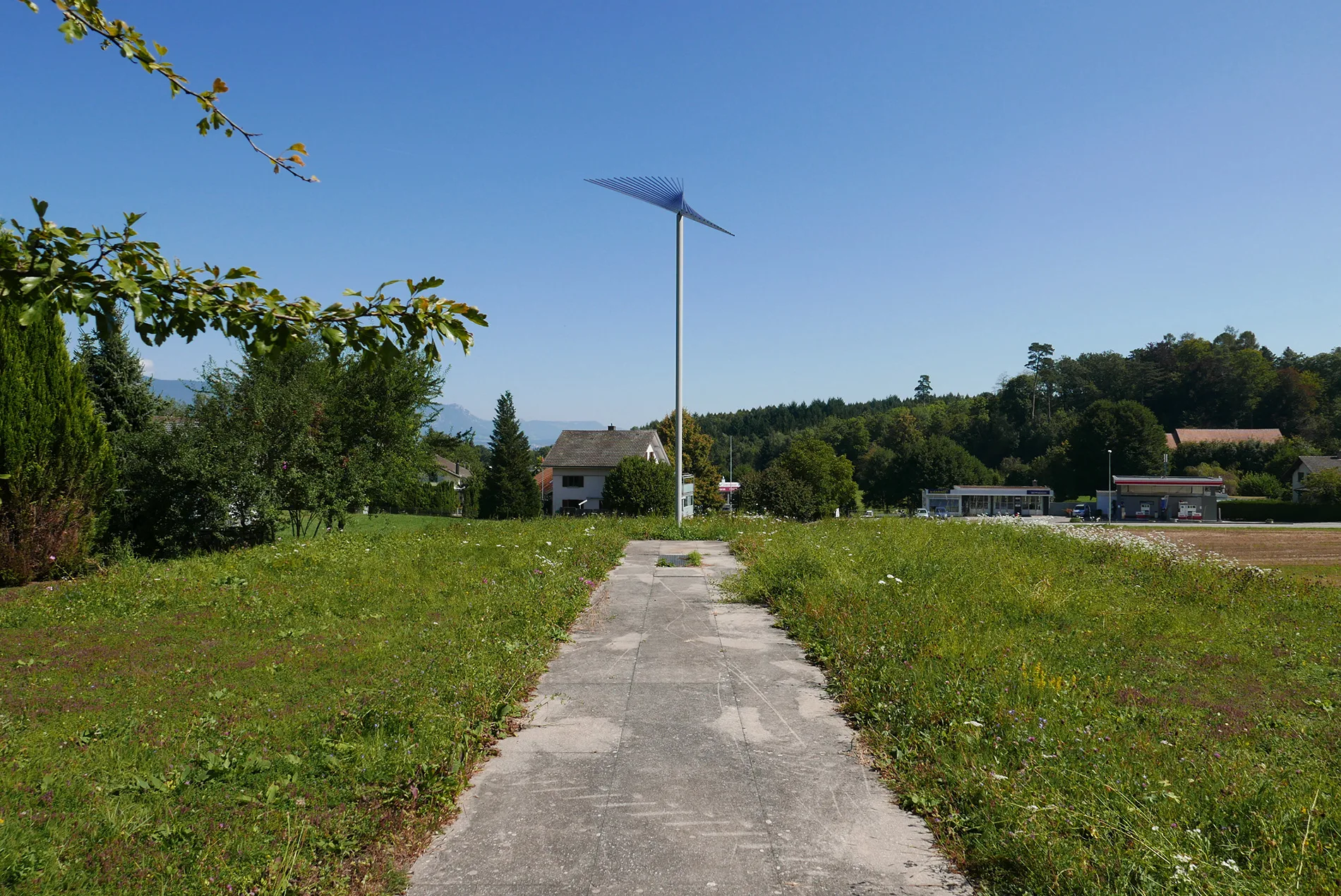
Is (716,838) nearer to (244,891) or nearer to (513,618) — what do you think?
(244,891)

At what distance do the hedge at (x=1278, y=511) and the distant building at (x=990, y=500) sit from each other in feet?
49.1

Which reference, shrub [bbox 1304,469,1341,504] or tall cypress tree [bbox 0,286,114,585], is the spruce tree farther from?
shrub [bbox 1304,469,1341,504]

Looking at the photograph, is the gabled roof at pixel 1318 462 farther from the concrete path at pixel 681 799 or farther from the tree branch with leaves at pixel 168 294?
the tree branch with leaves at pixel 168 294

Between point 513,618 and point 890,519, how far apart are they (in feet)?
47.9

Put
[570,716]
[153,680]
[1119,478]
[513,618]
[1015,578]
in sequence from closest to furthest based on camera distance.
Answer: [570,716] → [153,680] → [513,618] → [1015,578] → [1119,478]

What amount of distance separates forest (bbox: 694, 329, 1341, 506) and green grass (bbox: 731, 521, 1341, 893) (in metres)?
73.4

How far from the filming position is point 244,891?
304 cm

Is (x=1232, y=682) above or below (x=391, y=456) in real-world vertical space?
below

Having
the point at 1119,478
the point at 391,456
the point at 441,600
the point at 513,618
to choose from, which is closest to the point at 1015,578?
the point at 513,618

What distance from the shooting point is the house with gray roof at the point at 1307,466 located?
6506 centimetres

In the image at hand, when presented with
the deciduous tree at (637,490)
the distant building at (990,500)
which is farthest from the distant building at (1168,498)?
the deciduous tree at (637,490)

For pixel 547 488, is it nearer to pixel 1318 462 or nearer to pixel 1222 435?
pixel 1318 462

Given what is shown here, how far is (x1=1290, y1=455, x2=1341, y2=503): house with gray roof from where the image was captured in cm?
6506

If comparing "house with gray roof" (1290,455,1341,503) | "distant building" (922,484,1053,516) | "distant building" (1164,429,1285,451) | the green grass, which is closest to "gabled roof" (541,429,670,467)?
"distant building" (922,484,1053,516)
